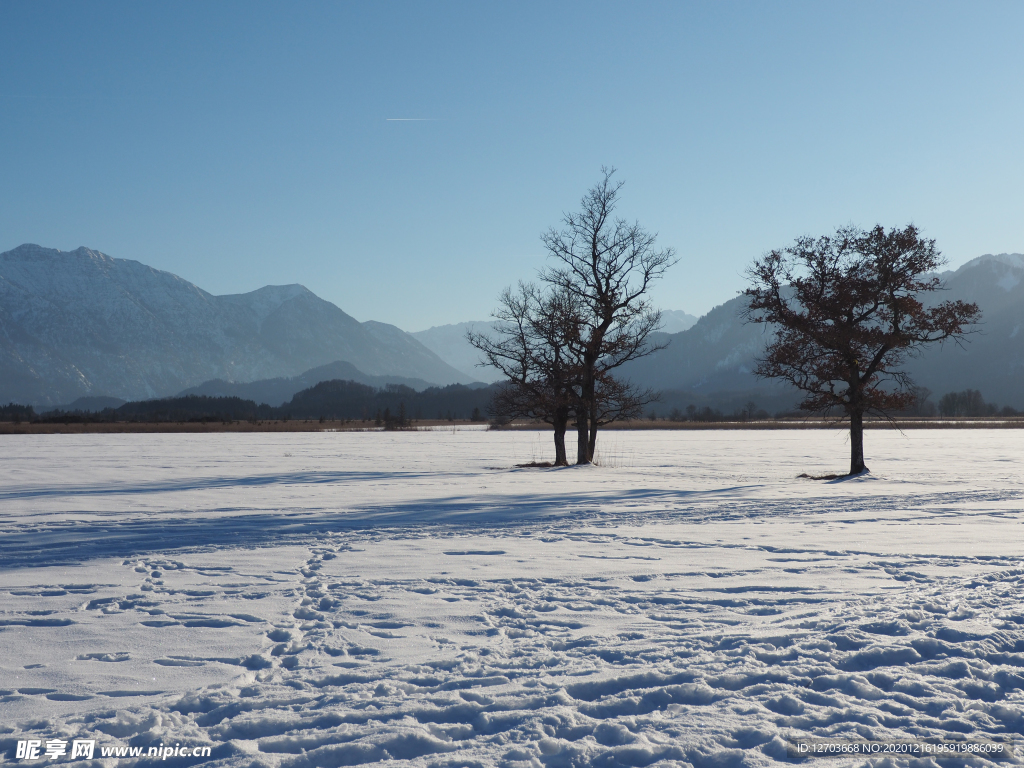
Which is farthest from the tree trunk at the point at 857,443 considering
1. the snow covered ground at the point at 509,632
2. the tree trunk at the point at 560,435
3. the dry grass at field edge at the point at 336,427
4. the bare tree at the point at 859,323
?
the dry grass at field edge at the point at 336,427

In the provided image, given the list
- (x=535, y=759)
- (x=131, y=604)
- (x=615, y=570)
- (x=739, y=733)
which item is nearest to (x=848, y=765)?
(x=739, y=733)

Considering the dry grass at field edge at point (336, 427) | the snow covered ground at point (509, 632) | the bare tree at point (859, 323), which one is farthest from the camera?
the dry grass at field edge at point (336, 427)

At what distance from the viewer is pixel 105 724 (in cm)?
436

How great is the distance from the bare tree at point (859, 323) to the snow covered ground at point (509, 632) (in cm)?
1106

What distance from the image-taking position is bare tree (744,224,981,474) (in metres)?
24.9

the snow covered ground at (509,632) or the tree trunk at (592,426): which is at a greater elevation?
the tree trunk at (592,426)

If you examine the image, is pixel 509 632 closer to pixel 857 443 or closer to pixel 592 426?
pixel 857 443

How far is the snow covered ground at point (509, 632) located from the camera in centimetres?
428

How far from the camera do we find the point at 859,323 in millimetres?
25812

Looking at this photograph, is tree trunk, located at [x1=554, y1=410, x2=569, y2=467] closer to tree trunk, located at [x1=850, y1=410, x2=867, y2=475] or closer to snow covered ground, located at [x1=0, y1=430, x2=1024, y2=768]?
tree trunk, located at [x1=850, y1=410, x2=867, y2=475]

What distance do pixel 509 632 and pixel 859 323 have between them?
78.0 ft

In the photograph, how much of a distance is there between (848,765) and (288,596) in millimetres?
5839

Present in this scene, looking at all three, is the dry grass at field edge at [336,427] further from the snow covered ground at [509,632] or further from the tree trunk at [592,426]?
the snow covered ground at [509,632]

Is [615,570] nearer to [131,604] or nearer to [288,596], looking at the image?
[288,596]
